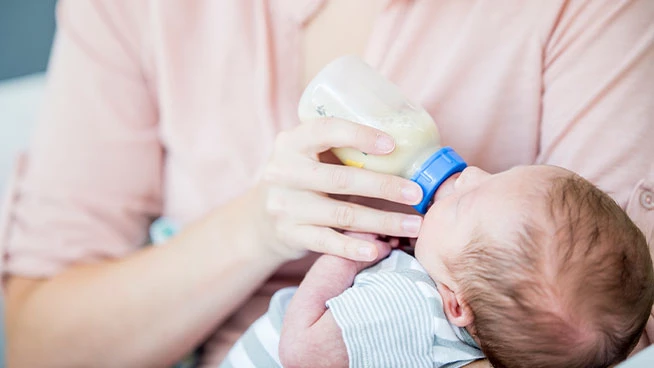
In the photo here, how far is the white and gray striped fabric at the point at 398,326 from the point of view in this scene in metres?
0.74

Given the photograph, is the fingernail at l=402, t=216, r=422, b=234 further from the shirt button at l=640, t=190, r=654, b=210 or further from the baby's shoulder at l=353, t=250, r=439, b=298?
the shirt button at l=640, t=190, r=654, b=210

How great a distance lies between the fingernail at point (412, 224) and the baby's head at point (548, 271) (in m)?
0.05

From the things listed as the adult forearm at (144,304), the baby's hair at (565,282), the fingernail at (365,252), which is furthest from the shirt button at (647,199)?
the adult forearm at (144,304)

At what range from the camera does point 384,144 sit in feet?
2.43

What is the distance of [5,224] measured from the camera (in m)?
1.08

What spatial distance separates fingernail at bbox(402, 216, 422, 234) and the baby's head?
5 cm

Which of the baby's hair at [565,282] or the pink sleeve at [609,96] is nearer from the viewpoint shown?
the baby's hair at [565,282]

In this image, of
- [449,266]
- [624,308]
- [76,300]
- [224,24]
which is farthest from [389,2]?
[76,300]

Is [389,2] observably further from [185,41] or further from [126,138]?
[126,138]

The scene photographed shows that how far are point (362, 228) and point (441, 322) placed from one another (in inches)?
6.0

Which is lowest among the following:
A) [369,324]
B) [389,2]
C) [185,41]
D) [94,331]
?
[94,331]

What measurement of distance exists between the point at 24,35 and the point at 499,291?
1.50m

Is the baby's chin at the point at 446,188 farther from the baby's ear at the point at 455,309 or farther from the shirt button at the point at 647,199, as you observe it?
the shirt button at the point at 647,199

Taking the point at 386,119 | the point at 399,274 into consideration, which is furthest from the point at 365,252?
the point at 386,119
